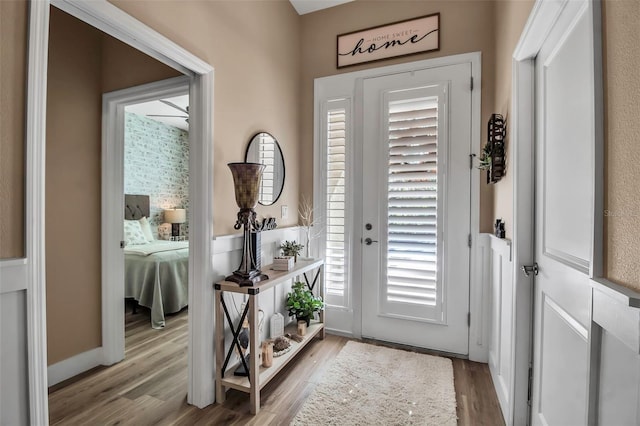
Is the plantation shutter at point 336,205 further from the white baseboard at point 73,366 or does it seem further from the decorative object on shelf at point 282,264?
the white baseboard at point 73,366

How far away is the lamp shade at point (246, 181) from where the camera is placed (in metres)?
1.90

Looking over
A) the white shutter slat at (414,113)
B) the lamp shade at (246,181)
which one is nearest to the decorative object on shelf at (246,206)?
the lamp shade at (246,181)

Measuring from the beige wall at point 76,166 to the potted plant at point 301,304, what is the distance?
150 cm

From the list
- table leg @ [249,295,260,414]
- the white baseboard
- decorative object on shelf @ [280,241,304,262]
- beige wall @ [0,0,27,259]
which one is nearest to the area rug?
table leg @ [249,295,260,414]

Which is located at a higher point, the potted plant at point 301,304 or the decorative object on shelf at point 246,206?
the decorative object on shelf at point 246,206

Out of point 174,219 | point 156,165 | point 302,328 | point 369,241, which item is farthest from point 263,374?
point 156,165

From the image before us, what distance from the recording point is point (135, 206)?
5.20m

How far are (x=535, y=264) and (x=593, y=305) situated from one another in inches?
29.3

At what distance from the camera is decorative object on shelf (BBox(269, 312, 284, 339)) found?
249 centimetres

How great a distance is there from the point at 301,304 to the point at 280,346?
453 mm

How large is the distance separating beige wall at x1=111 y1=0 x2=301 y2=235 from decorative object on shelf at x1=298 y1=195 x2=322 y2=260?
0.28ft

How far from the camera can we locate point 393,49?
2.71 meters

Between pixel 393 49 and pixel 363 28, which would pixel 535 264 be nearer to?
pixel 393 49

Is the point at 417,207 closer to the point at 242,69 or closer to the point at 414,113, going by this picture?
the point at 414,113
